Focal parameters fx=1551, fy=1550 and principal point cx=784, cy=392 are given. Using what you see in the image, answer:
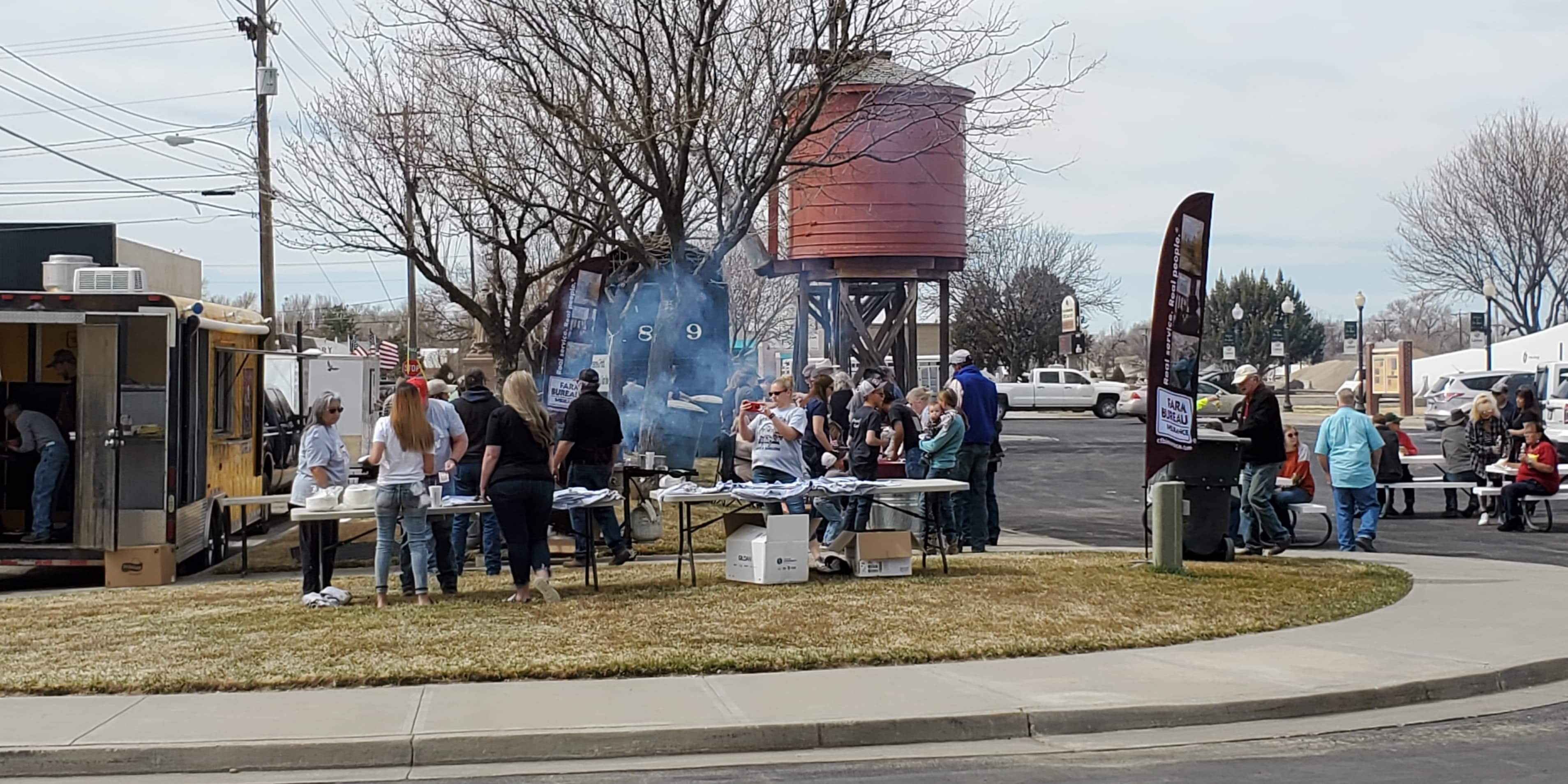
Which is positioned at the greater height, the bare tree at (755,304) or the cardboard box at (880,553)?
the bare tree at (755,304)

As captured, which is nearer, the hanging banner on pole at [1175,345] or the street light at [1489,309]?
the hanging banner on pole at [1175,345]

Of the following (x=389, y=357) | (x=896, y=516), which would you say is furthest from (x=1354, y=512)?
(x=389, y=357)

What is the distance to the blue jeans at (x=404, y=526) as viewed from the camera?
11047 mm

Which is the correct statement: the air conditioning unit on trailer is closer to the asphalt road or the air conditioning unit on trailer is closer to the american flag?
the asphalt road

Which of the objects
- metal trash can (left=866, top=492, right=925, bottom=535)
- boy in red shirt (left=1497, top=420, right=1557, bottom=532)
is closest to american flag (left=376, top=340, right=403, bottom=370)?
metal trash can (left=866, top=492, right=925, bottom=535)

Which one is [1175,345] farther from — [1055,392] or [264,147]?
[1055,392]

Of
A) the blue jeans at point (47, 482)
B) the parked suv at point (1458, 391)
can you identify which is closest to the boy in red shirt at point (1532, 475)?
the blue jeans at point (47, 482)

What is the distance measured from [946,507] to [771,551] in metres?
3.14

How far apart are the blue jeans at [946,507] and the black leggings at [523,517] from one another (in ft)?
12.3

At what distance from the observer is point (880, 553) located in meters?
12.7

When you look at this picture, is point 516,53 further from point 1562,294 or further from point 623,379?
point 1562,294

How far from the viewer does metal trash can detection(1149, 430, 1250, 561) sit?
13781mm

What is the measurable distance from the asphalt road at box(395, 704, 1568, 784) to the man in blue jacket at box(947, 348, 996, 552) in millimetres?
7174

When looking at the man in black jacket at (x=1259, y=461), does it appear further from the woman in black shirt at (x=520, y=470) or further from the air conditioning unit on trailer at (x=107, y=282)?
the air conditioning unit on trailer at (x=107, y=282)
